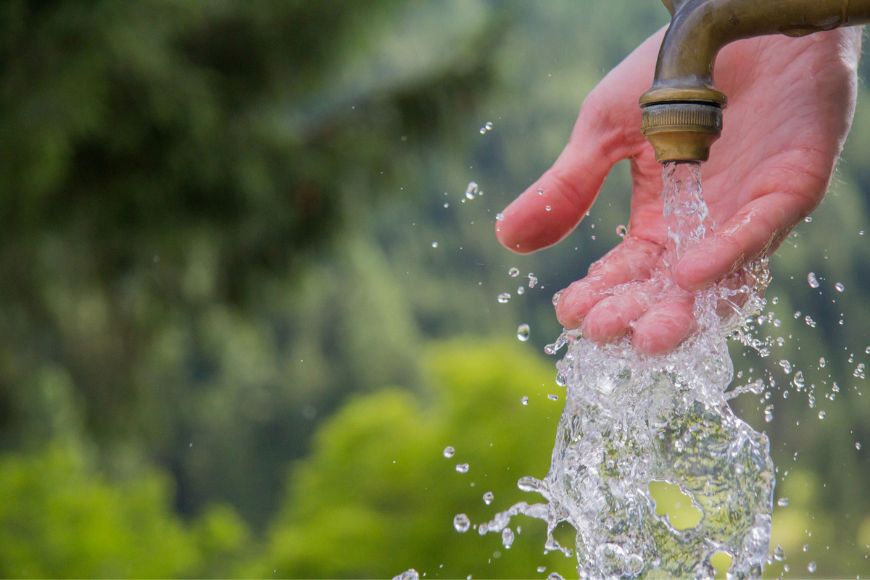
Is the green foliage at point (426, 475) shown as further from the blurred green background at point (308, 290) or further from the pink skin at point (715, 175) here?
the pink skin at point (715, 175)

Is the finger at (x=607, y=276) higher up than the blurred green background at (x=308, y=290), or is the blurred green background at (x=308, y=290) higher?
the blurred green background at (x=308, y=290)

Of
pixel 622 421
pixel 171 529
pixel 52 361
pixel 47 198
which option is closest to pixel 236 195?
pixel 47 198

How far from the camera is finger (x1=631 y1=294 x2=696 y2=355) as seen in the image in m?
0.63

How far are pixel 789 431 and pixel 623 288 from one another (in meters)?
3.10

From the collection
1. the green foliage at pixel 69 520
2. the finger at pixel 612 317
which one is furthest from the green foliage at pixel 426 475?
the finger at pixel 612 317

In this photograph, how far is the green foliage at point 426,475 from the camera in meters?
5.05

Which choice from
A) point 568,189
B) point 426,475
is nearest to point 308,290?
point 426,475

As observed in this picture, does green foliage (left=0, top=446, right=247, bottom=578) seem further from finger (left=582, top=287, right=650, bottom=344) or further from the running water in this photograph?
finger (left=582, top=287, right=650, bottom=344)

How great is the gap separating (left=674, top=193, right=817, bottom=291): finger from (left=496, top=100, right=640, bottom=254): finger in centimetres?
13

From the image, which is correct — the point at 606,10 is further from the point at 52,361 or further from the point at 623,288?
the point at 623,288

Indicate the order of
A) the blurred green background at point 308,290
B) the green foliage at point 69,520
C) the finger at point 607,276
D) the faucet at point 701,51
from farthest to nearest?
the green foliage at point 69,520 → the blurred green background at point 308,290 → the finger at point 607,276 → the faucet at point 701,51

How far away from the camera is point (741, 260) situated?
62 centimetres

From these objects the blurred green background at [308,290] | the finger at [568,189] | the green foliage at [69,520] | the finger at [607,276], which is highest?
the blurred green background at [308,290]

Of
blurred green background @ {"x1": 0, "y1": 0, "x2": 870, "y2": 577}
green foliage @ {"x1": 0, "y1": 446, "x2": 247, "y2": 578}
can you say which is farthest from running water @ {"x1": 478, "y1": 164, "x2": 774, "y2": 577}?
green foliage @ {"x1": 0, "y1": 446, "x2": 247, "y2": 578}
